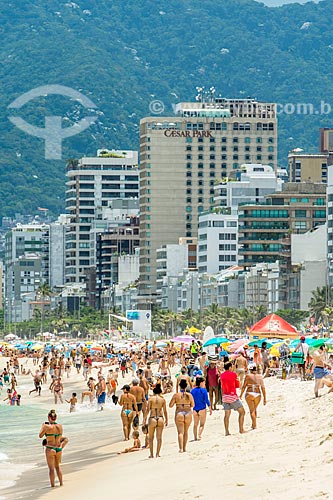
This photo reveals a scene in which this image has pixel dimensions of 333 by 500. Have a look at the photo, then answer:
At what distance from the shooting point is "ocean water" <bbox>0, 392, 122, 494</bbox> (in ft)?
121

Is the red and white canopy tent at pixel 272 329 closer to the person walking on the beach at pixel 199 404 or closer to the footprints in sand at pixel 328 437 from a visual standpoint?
the person walking on the beach at pixel 199 404

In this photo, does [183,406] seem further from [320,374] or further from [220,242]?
[220,242]

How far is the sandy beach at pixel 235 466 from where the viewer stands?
23.3 metres

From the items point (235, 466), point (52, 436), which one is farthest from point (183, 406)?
point (235, 466)

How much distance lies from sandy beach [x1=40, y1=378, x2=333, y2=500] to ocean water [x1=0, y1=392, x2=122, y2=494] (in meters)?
2.24

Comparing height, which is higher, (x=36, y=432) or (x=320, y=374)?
(x=320, y=374)

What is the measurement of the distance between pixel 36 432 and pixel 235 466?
922 inches

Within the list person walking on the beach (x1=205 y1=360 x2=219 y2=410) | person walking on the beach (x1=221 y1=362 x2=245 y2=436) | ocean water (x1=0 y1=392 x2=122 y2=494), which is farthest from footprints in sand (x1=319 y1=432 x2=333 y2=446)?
person walking on the beach (x1=205 y1=360 x2=219 y2=410)

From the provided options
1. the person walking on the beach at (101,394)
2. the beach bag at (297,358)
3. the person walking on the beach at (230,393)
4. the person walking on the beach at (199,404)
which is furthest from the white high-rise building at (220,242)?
the person walking on the beach at (230,393)

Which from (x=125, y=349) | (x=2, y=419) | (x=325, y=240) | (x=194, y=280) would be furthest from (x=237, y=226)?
(x=2, y=419)

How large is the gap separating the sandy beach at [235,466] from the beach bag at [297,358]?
1073cm

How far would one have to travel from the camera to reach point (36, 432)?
161 feet

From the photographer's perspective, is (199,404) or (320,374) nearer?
(199,404)

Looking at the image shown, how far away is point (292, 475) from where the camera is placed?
23891 millimetres
